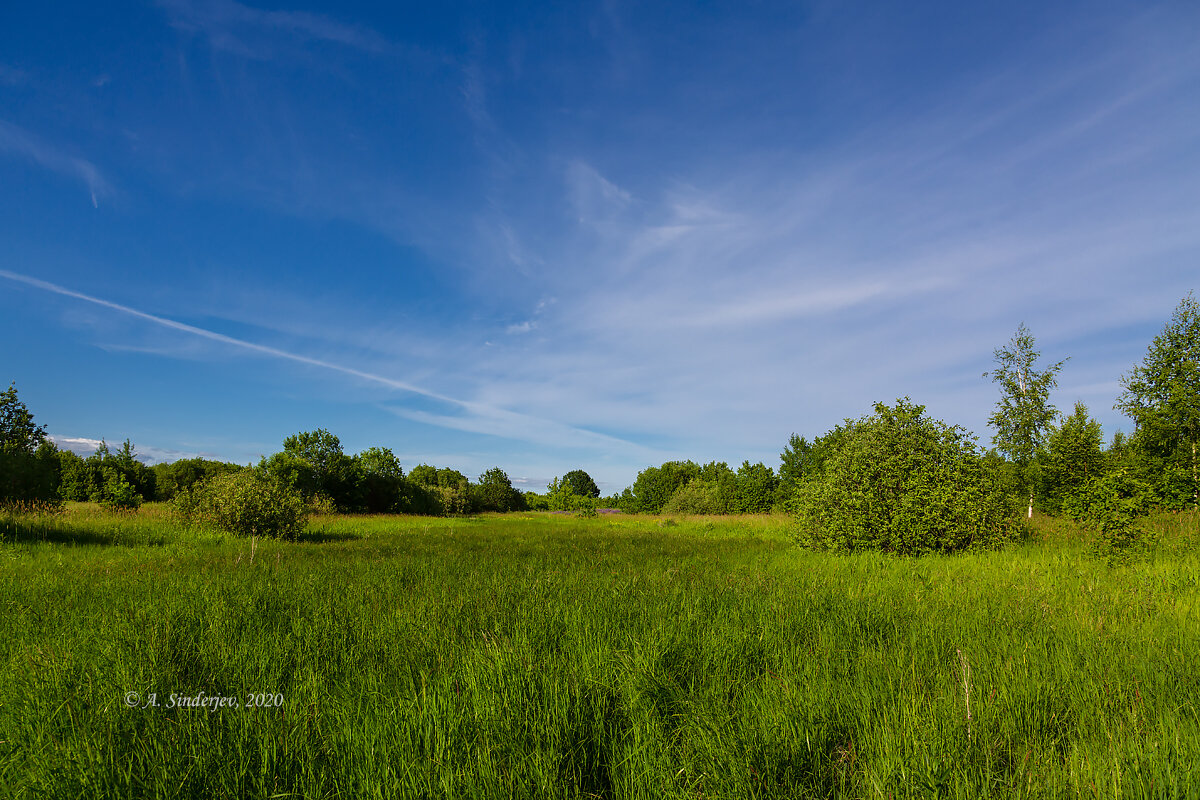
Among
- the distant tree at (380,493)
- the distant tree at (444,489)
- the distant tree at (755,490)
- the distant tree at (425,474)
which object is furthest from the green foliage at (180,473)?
the distant tree at (755,490)

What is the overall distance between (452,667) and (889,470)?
1220 centimetres

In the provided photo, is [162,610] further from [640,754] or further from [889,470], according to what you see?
[889,470]

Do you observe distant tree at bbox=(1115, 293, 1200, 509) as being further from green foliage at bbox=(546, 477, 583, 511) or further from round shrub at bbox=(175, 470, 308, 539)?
green foliage at bbox=(546, 477, 583, 511)

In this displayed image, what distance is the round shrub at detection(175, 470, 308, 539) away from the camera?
1745cm

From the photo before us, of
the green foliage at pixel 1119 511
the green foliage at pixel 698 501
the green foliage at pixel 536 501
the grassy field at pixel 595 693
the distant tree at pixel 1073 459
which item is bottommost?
the green foliage at pixel 536 501

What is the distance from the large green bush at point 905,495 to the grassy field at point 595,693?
5.10 metres

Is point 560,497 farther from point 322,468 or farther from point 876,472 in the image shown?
point 876,472

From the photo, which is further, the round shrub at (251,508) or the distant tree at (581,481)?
the distant tree at (581,481)

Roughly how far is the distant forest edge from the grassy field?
5.80 meters

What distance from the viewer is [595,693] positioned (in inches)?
120

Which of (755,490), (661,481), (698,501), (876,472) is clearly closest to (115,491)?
(876,472)

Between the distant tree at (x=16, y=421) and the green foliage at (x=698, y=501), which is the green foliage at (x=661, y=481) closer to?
the green foliage at (x=698, y=501)

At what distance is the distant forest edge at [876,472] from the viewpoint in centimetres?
1212

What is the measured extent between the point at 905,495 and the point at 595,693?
11.4 m
